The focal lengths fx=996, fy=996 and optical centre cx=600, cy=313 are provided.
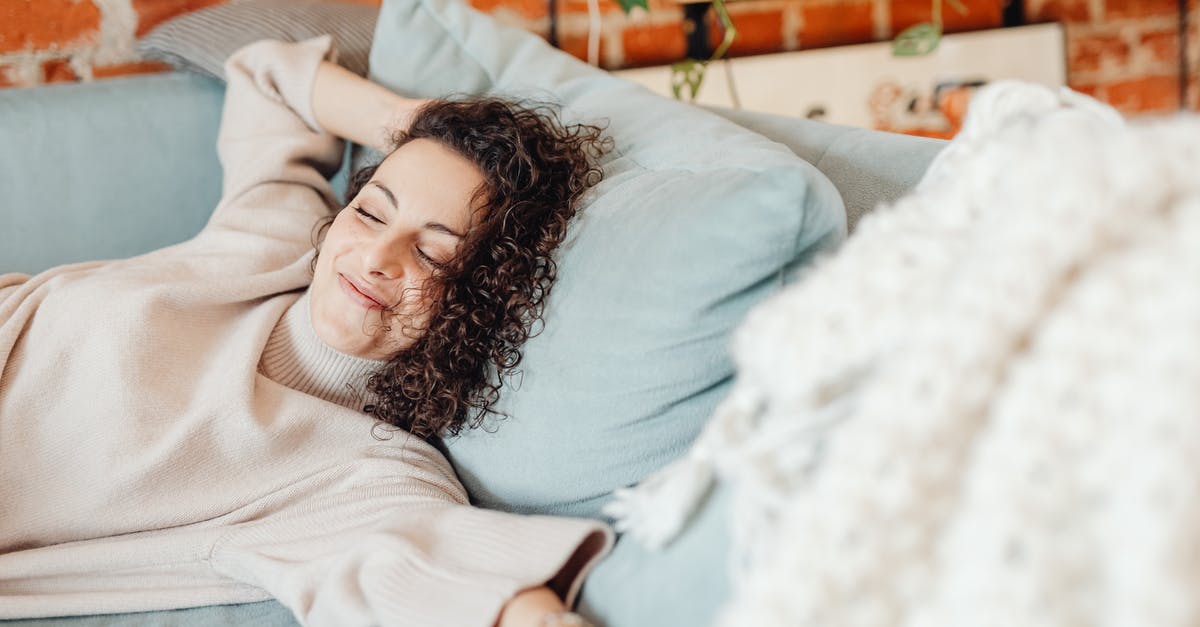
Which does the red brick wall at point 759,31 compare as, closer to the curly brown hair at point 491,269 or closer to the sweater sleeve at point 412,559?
the curly brown hair at point 491,269

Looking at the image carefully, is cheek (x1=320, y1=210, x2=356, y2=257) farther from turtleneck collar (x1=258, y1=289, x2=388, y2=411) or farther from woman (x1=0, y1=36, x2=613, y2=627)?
turtleneck collar (x1=258, y1=289, x2=388, y2=411)

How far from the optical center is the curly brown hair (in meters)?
1.00

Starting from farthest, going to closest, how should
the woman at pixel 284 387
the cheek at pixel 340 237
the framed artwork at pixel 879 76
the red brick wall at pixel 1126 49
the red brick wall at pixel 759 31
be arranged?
the red brick wall at pixel 1126 49 → the framed artwork at pixel 879 76 → the red brick wall at pixel 759 31 → the cheek at pixel 340 237 → the woman at pixel 284 387

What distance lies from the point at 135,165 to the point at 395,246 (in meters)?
0.55

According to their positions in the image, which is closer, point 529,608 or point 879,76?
point 529,608

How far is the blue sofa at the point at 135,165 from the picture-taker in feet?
3.30

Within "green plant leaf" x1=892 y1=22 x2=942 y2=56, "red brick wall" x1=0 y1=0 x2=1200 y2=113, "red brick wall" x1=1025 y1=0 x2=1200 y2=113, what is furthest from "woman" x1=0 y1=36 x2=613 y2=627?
"red brick wall" x1=1025 y1=0 x2=1200 y2=113

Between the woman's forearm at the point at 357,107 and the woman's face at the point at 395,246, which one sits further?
the woman's forearm at the point at 357,107

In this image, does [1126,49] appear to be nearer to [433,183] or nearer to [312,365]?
[433,183]

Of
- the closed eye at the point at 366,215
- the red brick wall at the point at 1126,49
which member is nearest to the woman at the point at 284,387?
the closed eye at the point at 366,215

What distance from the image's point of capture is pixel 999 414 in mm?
470

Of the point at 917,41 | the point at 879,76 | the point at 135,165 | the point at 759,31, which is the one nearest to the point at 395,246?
the point at 135,165

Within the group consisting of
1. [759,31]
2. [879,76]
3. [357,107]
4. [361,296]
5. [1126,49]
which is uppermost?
[357,107]

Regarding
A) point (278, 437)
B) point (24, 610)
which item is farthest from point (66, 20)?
point (24, 610)
